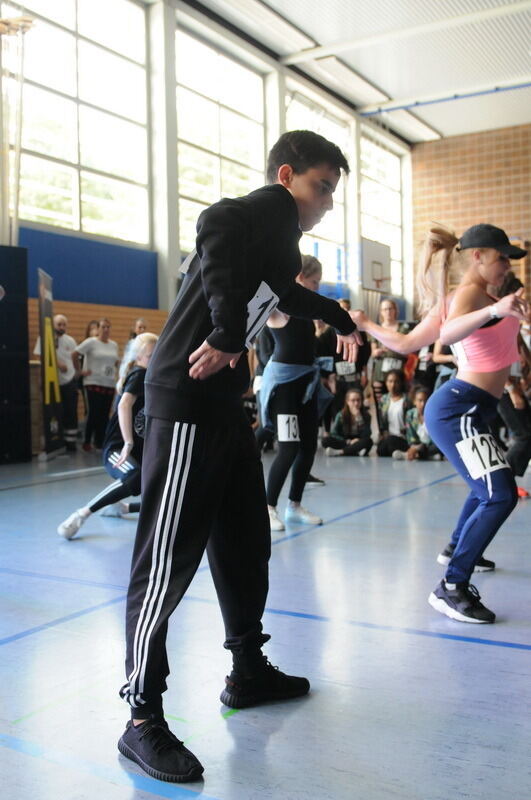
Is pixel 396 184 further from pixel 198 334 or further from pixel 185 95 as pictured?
pixel 198 334

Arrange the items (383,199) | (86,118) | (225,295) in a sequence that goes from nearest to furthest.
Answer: (225,295) → (86,118) → (383,199)

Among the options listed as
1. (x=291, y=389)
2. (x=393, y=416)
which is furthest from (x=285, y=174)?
(x=393, y=416)

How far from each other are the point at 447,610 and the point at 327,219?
53.9ft

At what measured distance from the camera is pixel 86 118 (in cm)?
1212

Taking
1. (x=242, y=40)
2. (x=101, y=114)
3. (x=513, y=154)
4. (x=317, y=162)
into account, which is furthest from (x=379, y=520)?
(x=513, y=154)

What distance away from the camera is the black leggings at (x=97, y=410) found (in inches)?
Answer: 387

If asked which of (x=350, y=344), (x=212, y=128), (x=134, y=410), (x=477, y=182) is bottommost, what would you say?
(x=134, y=410)

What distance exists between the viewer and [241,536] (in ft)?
6.93

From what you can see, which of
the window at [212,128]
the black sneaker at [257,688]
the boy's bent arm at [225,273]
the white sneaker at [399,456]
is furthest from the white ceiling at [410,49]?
the black sneaker at [257,688]

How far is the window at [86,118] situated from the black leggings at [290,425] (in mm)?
7532

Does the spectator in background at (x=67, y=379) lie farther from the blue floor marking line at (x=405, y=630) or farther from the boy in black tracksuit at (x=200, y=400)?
the boy in black tracksuit at (x=200, y=400)

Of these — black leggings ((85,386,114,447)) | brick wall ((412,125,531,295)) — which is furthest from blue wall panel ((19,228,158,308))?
brick wall ((412,125,531,295))

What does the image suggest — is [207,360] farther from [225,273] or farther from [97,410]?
[97,410]

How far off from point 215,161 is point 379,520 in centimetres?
1125
